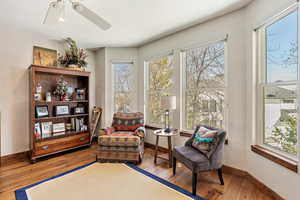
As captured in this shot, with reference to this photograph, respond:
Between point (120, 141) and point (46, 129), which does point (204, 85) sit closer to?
point (120, 141)

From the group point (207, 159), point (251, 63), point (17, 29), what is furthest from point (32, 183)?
point (251, 63)

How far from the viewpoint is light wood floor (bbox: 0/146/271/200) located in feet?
6.43

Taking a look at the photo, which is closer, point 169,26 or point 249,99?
point 249,99

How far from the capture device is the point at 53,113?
3.41 m

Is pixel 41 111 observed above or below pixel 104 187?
above

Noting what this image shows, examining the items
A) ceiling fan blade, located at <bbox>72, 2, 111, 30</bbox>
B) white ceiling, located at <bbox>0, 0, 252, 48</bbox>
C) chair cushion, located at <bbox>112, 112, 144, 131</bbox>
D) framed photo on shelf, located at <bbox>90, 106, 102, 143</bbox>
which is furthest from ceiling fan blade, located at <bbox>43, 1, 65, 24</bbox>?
framed photo on shelf, located at <bbox>90, 106, 102, 143</bbox>

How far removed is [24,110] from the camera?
311cm

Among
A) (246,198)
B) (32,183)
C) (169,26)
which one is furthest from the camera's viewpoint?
(169,26)

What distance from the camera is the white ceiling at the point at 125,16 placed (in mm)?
2160

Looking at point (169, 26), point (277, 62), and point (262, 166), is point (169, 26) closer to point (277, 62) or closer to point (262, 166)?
point (277, 62)

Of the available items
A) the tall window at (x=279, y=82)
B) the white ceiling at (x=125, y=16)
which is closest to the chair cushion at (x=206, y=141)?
the tall window at (x=279, y=82)

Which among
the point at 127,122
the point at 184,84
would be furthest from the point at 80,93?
the point at 184,84

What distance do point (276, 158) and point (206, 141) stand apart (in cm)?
80

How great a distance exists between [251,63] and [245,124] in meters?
0.93
